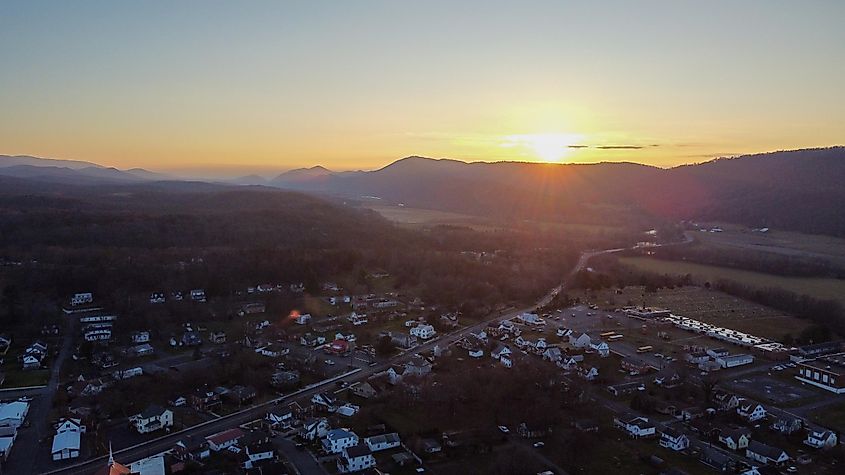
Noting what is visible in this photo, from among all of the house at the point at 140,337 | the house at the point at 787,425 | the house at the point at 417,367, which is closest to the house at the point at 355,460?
the house at the point at 417,367

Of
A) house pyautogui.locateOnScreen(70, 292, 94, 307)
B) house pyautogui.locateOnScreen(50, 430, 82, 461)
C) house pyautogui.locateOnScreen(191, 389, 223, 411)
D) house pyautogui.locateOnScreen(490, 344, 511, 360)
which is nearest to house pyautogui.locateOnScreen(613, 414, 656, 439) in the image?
house pyautogui.locateOnScreen(490, 344, 511, 360)

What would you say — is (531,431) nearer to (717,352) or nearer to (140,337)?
(717,352)

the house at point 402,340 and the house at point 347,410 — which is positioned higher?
the house at point 347,410

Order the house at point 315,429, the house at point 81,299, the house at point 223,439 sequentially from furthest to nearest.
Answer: the house at point 81,299
the house at point 315,429
the house at point 223,439

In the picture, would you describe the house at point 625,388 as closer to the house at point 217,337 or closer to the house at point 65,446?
the house at point 217,337

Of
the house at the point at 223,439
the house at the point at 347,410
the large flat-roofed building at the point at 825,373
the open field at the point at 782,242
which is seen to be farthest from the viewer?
the open field at the point at 782,242

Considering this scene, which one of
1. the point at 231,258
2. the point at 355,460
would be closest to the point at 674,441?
the point at 355,460

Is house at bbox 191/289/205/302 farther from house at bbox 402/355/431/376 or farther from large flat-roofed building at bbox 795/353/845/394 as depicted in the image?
large flat-roofed building at bbox 795/353/845/394
